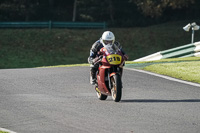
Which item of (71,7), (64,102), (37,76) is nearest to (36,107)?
(64,102)

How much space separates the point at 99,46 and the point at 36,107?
225 cm

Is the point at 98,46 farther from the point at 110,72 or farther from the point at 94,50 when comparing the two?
the point at 110,72

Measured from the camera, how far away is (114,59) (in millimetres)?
11688

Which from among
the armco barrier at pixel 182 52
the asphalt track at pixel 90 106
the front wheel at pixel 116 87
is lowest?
the asphalt track at pixel 90 106

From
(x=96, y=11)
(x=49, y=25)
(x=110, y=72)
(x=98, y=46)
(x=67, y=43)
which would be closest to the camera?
(x=110, y=72)

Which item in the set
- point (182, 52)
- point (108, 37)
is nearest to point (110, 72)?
point (108, 37)

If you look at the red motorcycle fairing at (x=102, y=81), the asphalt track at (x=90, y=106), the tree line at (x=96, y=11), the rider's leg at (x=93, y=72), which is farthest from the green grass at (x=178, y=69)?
the tree line at (x=96, y=11)

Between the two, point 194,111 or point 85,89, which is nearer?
point 194,111

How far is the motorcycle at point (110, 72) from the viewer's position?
1166 centimetres

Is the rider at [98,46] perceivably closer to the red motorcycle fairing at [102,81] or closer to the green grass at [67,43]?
the red motorcycle fairing at [102,81]

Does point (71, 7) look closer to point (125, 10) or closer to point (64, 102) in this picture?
point (125, 10)

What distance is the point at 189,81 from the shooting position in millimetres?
15883

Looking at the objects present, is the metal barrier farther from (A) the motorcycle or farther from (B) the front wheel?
(B) the front wheel

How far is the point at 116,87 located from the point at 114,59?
602mm
